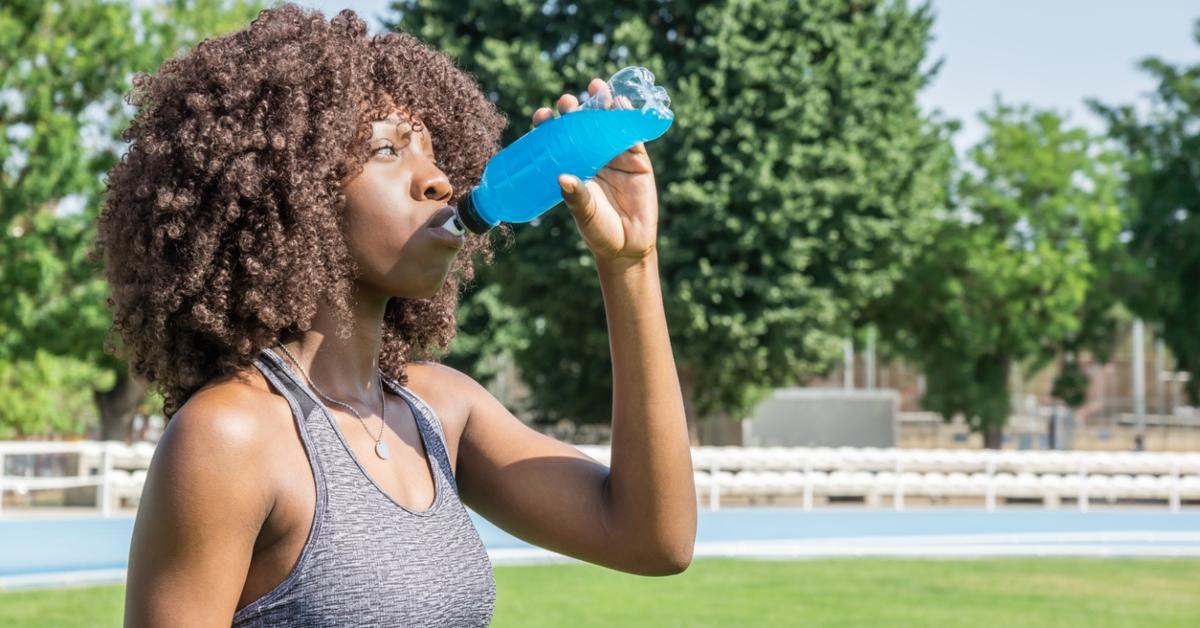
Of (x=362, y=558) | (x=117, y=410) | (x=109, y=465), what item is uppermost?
(x=362, y=558)

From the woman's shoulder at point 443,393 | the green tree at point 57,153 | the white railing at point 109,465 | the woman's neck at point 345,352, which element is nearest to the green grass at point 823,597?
the white railing at point 109,465

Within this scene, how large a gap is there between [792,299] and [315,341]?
20.7 meters

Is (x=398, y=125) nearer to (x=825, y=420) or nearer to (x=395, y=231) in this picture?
(x=395, y=231)

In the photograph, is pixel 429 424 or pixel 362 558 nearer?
pixel 362 558

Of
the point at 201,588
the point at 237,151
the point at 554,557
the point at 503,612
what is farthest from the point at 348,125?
the point at 554,557

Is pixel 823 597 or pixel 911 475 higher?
pixel 911 475

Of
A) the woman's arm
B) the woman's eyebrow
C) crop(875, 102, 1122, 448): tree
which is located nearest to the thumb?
the woman's arm

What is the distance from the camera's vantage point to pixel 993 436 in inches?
1175

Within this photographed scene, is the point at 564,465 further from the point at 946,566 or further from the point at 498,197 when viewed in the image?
the point at 946,566

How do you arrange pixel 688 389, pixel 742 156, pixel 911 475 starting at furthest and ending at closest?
pixel 688 389, pixel 742 156, pixel 911 475

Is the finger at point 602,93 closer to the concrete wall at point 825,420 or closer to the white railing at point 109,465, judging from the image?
the white railing at point 109,465

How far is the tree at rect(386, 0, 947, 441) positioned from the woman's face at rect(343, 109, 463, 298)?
732 inches

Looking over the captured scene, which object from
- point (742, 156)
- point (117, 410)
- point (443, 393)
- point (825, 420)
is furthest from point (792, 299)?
point (443, 393)

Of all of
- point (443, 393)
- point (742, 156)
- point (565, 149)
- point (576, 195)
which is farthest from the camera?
point (742, 156)
